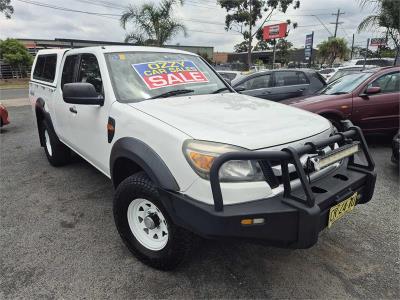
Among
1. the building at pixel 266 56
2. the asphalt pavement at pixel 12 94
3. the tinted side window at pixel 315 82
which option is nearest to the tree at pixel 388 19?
the tinted side window at pixel 315 82

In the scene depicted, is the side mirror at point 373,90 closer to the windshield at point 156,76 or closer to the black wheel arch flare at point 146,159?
the windshield at point 156,76

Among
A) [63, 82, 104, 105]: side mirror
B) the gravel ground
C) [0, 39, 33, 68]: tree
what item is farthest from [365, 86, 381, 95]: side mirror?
[0, 39, 33, 68]: tree

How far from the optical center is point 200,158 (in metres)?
2.02

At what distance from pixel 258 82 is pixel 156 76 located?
18.4ft

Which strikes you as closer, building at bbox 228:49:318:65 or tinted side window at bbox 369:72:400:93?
tinted side window at bbox 369:72:400:93

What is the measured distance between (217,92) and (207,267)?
1.78 metres

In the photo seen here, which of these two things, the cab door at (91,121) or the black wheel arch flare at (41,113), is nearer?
the cab door at (91,121)

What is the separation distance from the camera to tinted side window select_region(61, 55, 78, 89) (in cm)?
394

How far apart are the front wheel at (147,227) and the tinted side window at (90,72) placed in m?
1.19

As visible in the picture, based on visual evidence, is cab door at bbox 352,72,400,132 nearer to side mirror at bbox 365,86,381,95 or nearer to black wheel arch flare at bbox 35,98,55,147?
side mirror at bbox 365,86,381,95

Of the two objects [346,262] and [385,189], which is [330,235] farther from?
[385,189]

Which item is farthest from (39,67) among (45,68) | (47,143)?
(47,143)

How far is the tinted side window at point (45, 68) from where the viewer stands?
4621mm

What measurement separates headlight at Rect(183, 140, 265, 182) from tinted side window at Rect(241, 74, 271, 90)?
258 inches
